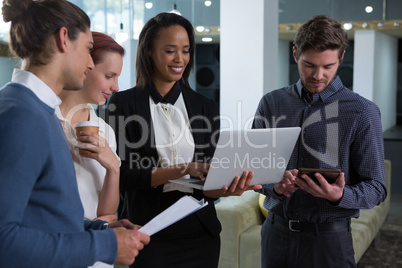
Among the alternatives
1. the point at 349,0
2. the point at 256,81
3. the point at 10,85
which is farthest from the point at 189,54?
the point at 349,0

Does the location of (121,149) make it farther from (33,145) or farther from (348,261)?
(348,261)

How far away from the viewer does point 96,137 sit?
4.75 ft

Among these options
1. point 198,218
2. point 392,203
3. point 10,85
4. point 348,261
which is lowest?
point 392,203

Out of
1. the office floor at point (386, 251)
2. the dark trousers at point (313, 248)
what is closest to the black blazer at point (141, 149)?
the dark trousers at point (313, 248)

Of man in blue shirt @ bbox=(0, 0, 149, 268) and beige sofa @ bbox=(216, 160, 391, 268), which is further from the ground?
man in blue shirt @ bbox=(0, 0, 149, 268)

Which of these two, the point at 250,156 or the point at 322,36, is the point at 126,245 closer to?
the point at 250,156

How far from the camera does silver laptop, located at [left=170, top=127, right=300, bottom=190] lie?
1.53 m

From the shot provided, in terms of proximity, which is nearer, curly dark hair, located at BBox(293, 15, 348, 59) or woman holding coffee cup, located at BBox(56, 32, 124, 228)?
woman holding coffee cup, located at BBox(56, 32, 124, 228)

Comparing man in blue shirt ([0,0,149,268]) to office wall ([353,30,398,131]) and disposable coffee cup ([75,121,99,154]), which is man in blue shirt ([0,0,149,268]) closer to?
disposable coffee cup ([75,121,99,154])

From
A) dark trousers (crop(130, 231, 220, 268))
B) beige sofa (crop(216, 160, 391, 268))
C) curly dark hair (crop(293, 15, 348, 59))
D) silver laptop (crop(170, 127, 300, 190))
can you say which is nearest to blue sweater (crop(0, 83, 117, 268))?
silver laptop (crop(170, 127, 300, 190))

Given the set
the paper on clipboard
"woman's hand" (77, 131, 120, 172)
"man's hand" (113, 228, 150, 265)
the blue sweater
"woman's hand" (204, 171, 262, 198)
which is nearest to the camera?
the blue sweater

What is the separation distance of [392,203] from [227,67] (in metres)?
4.15

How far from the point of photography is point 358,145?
185 centimetres

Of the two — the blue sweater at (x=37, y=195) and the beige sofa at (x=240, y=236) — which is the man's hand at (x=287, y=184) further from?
the beige sofa at (x=240, y=236)
